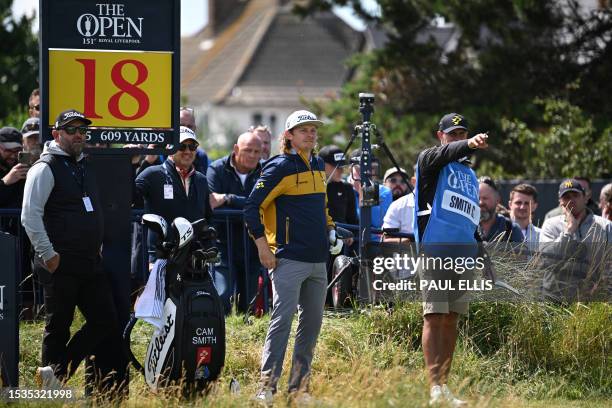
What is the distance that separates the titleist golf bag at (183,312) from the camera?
859cm

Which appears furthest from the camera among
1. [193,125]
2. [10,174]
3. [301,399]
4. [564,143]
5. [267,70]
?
[267,70]

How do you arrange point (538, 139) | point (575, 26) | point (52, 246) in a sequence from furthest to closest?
point (575, 26) < point (538, 139) < point (52, 246)

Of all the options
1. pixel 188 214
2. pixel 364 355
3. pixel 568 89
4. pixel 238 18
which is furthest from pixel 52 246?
pixel 238 18

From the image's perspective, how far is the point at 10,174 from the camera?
432 inches

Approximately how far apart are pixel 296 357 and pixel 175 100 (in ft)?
7.14

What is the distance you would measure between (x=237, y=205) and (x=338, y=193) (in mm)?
1204

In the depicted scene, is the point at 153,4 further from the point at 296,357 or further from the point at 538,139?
the point at 538,139

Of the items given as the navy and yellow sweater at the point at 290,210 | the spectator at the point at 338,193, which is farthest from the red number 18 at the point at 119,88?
the spectator at the point at 338,193

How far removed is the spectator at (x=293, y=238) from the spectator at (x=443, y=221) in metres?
0.75

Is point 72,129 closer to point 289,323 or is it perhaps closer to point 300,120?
point 300,120

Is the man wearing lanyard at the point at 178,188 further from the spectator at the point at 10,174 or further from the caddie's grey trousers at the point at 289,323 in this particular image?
the caddie's grey trousers at the point at 289,323

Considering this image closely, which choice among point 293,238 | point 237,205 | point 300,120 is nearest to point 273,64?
point 237,205

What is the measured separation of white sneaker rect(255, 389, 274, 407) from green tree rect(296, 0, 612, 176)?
45.3 feet

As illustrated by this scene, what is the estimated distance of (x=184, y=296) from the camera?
870cm
